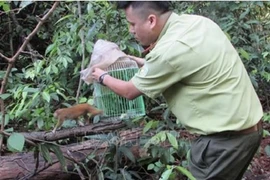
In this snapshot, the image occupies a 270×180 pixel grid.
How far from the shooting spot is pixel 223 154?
1.86 metres

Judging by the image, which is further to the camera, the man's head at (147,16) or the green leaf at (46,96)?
the green leaf at (46,96)

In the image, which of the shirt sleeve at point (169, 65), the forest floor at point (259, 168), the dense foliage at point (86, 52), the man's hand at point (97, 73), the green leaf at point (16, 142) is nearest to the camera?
the shirt sleeve at point (169, 65)

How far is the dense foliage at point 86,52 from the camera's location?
2.87 meters

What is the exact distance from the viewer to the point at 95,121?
252 centimetres

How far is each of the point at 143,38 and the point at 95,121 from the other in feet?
2.55

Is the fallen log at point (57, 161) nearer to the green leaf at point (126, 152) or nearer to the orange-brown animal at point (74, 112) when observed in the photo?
the green leaf at point (126, 152)

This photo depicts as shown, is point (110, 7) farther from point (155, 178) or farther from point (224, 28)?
point (155, 178)

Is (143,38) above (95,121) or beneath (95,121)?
above

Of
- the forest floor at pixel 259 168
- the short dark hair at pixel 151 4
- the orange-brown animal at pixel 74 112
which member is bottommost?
the forest floor at pixel 259 168

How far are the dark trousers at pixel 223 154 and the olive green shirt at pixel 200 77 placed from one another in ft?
0.20

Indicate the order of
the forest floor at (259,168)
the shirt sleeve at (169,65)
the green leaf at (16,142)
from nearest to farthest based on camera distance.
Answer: the shirt sleeve at (169,65), the green leaf at (16,142), the forest floor at (259,168)

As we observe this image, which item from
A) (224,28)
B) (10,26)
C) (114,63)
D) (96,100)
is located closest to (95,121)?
(96,100)

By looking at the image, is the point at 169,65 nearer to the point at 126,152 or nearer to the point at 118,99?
the point at 118,99

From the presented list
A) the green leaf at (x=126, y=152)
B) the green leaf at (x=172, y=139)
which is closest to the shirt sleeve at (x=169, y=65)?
the green leaf at (x=172, y=139)
